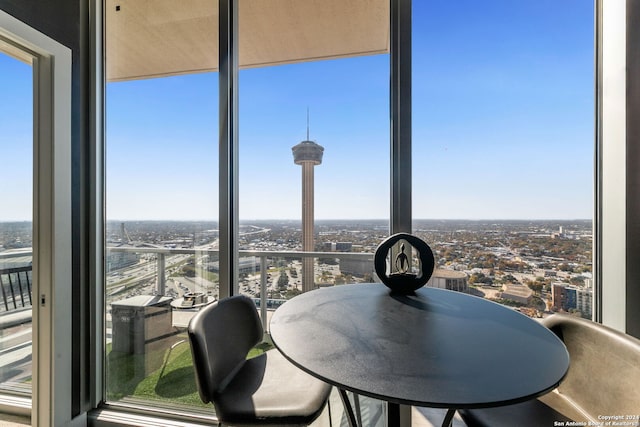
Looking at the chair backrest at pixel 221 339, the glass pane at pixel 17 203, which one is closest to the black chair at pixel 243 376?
the chair backrest at pixel 221 339

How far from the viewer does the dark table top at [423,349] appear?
0.67 meters

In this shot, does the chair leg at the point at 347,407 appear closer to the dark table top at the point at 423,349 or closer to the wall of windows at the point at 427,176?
the dark table top at the point at 423,349

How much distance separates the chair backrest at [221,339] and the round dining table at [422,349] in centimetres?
32

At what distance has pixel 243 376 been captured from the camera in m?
1.26

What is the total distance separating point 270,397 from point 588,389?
1.26 metres

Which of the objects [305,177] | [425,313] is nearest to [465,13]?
[305,177]

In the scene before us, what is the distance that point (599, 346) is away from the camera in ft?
3.61

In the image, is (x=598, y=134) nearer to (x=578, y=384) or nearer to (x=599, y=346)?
(x=599, y=346)

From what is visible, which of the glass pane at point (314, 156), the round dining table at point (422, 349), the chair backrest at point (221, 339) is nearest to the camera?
the round dining table at point (422, 349)

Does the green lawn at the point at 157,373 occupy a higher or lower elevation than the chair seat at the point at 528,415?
lower

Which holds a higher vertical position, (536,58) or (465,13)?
(465,13)

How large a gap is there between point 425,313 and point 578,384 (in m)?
0.70

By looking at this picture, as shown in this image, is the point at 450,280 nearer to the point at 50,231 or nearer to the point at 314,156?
the point at 314,156

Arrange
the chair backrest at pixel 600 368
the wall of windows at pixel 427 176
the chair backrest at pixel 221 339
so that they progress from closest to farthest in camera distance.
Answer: the chair backrest at pixel 600 368, the chair backrest at pixel 221 339, the wall of windows at pixel 427 176
